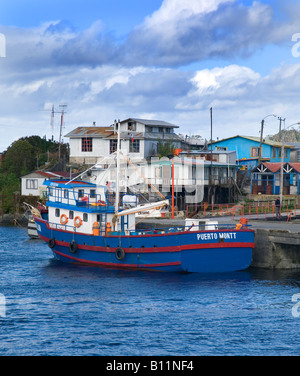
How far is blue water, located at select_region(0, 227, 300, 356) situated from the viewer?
882 inches

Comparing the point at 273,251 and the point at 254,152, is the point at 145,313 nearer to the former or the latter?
the point at 273,251

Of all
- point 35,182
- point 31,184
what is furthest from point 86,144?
point 31,184

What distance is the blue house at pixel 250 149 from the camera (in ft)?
254

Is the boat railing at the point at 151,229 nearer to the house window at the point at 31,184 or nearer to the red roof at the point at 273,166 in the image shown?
the red roof at the point at 273,166

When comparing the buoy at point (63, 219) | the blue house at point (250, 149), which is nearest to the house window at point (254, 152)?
the blue house at point (250, 149)

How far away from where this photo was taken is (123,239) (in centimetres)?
3747

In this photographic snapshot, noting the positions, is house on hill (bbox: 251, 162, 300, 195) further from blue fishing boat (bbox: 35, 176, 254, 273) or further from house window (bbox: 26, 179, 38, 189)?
blue fishing boat (bbox: 35, 176, 254, 273)

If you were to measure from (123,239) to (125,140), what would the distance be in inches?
1483

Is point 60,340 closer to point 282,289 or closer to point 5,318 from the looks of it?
point 5,318

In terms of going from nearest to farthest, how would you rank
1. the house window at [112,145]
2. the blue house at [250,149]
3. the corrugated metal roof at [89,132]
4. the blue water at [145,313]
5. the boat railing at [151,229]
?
the blue water at [145,313]
the boat railing at [151,229]
the house window at [112,145]
the corrugated metal roof at [89,132]
the blue house at [250,149]

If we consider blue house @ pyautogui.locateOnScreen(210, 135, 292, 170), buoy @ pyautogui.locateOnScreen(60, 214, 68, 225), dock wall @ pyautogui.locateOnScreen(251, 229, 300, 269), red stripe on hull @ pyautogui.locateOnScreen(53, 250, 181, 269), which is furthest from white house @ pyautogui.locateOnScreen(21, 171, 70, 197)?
dock wall @ pyautogui.locateOnScreen(251, 229, 300, 269)

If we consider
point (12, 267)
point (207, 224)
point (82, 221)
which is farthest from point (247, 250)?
point (12, 267)

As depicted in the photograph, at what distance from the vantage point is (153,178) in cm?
6147

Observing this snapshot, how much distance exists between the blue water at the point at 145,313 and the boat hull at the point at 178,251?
0.83 metres
